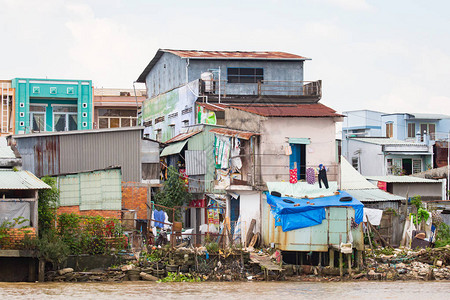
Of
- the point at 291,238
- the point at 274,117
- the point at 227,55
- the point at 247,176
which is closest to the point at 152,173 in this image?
the point at 247,176

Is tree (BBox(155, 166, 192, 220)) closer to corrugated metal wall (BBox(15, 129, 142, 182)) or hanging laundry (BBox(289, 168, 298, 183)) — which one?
corrugated metal wall (BBox(15, 129, 142, 182))

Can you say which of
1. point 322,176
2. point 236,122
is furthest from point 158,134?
point 322,176

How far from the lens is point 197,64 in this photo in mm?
37250

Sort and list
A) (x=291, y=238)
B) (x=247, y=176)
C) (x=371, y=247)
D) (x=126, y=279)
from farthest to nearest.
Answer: (x=247, y=176)
(x=371, y=247)
(x=291, y=238)
(x=126, y=279)

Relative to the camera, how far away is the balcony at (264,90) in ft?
117

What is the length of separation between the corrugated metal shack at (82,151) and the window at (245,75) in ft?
32.6

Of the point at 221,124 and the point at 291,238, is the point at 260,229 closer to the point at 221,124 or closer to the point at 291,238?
the point at 291,238

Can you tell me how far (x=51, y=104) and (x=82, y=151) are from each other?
12.4 meters

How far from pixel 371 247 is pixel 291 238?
13.4 feet

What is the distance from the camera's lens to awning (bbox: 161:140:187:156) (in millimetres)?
31922

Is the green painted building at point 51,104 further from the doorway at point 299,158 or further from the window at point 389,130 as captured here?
the window at point 389,130

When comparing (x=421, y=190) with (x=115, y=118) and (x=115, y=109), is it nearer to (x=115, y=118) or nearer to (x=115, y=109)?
(x=115, y=118)

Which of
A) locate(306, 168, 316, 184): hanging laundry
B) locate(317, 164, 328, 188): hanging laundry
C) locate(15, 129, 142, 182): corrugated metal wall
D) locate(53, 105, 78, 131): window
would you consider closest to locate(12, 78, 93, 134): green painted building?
locate(53, 105, 78, 131): window

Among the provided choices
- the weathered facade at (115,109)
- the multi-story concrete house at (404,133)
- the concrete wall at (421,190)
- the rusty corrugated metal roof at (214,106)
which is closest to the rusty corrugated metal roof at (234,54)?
the rusty corrugated metal roof at (214,106)
